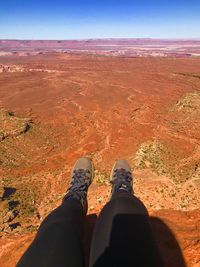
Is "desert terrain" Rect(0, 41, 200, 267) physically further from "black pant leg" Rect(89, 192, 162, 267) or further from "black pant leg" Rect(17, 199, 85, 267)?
"black pant leg" Rect(17, 199, 85, 267)

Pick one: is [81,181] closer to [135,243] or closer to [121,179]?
[121,179]

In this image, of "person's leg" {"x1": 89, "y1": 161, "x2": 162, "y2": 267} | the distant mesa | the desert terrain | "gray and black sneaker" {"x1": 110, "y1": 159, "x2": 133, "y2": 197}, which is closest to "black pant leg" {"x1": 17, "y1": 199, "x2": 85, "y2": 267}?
"person's leg" {"x1": 89, "y1": 161, "x2": 162, "y2": 267}

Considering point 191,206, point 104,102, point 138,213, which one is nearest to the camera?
point 138,213

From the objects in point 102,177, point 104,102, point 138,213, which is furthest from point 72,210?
point 104,102

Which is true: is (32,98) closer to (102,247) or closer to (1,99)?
(1,99)

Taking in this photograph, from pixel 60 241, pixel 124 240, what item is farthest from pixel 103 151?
pixel 124 240

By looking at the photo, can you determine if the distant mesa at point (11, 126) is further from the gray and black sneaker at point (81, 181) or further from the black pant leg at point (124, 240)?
the black pant leg at point (124, 240)
